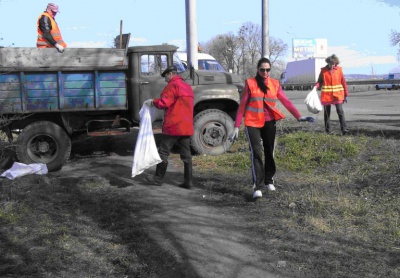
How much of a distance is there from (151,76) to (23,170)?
2.88 metres

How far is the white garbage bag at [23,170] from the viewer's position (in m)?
6.96

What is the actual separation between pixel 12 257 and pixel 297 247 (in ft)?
8.44

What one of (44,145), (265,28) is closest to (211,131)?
(44,145)

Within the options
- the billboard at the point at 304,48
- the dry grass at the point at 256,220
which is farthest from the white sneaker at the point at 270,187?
the billboard at the point at 304,48

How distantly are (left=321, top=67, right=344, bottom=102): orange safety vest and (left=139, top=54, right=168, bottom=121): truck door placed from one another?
11.7ft

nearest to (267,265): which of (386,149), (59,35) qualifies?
(386,149)

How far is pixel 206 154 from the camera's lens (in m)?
8.58

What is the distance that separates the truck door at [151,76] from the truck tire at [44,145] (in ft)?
5.39

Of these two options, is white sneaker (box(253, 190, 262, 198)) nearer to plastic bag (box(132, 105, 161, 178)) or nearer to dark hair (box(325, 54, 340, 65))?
plastic bag (box(132, 105, 161, 178))

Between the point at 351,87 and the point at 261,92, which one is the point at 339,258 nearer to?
the point at 261,92

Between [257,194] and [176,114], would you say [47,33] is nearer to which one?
[176,114]

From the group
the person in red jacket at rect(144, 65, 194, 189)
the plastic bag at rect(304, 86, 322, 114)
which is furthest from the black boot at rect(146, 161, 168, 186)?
the plastic bag at rect(304, 86, 322, 114)

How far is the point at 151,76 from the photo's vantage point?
8.46 metres

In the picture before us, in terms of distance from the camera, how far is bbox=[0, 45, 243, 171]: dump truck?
7.64 m
